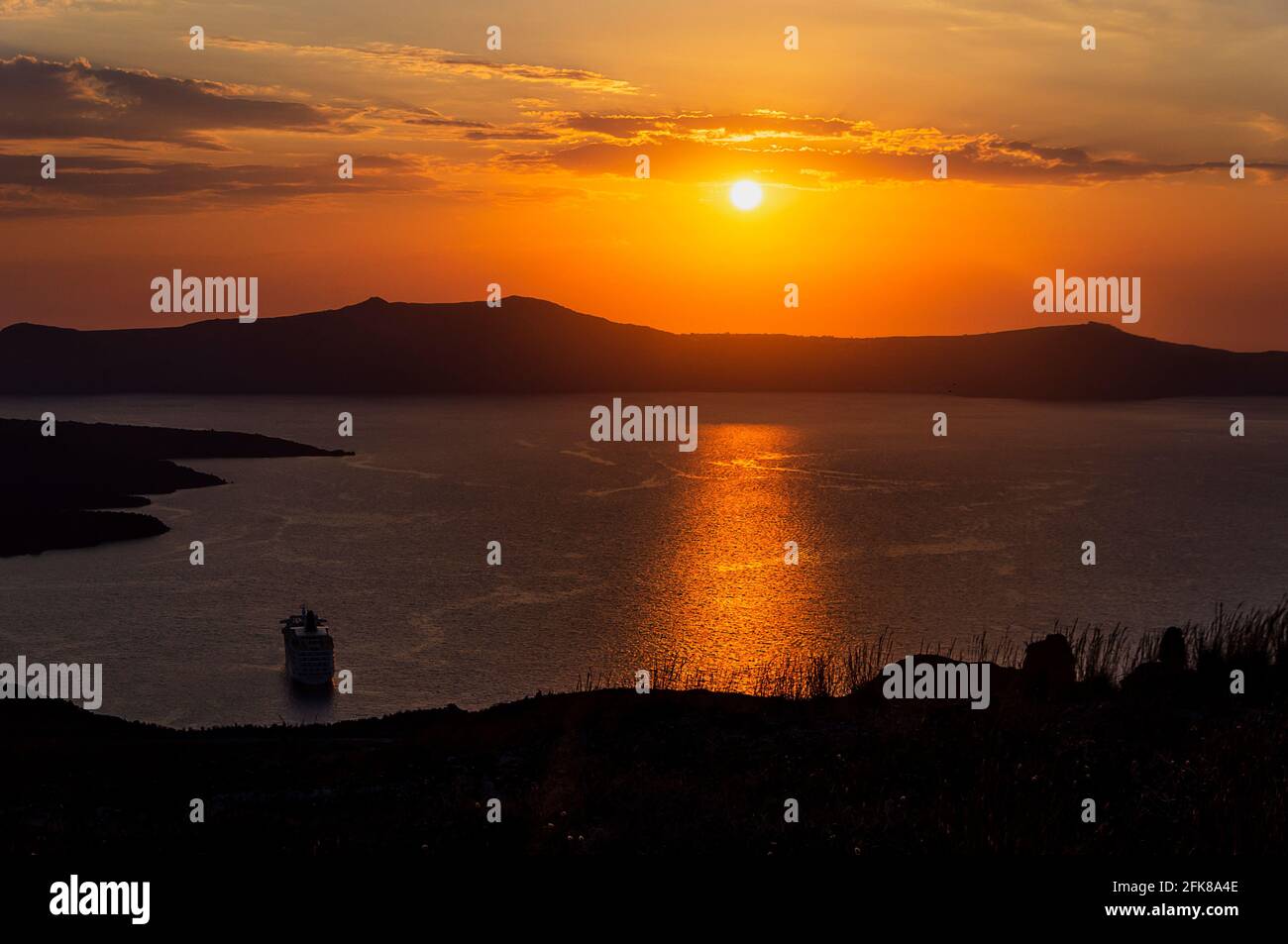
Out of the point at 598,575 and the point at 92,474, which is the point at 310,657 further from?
the point at 92,474

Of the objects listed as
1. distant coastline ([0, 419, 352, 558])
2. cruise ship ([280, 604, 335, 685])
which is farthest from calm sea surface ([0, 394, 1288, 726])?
distant coastline ([0, 419, 352, 558])

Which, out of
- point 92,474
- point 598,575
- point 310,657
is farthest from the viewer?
point 92,474

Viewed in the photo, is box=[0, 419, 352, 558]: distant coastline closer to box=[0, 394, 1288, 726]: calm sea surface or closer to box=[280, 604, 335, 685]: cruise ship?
box=[0, 394, 1288, 726]: calm sea surface

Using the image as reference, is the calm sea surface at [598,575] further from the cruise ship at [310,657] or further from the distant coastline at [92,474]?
the distant coastline at [92,474]

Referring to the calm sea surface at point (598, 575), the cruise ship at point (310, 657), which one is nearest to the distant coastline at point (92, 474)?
the calm sea surface at point (598, 575)

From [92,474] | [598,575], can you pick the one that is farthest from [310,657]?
[92,474]
